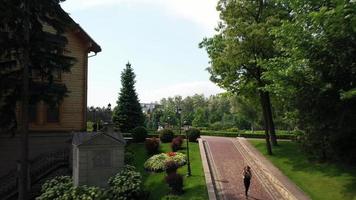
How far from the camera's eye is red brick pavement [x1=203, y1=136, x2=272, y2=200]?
22.6m

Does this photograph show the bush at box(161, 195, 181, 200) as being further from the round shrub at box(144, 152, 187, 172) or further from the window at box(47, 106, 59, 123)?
the window at box(47, 106, 59, 123)

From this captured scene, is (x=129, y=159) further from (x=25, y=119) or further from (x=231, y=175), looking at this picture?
(x=25, y=119)

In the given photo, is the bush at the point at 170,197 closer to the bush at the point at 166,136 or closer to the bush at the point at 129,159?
the bush at the point at 129,159

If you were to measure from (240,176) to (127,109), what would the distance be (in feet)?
80.8

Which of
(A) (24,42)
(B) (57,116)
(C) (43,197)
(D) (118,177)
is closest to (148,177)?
(D) (118,177)

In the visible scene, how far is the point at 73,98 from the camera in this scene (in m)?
33.2

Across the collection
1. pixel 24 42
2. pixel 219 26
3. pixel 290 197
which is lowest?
pixel 290 197

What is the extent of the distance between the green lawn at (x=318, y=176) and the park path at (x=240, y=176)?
0.63 meters

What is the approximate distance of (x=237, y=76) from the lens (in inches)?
1415

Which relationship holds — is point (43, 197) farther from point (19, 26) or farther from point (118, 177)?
point (19, 26)

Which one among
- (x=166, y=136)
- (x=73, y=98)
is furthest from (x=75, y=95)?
(x=166, y=136)

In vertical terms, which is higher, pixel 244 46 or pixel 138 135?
pixel 244 46

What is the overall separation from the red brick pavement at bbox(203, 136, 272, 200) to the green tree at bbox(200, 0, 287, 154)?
11.4 ft

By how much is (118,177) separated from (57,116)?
35.2 ft
